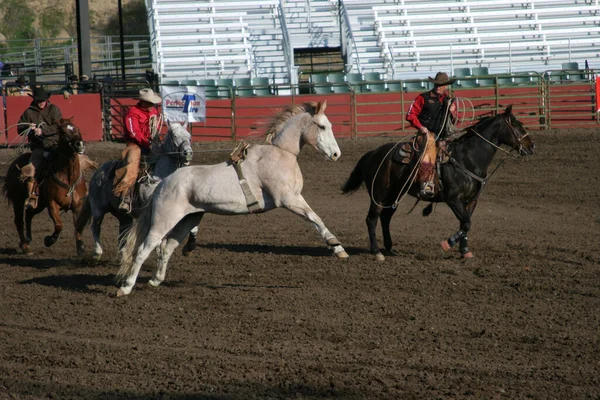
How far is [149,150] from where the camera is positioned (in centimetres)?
895

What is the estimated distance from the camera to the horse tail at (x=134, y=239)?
25.4 ft

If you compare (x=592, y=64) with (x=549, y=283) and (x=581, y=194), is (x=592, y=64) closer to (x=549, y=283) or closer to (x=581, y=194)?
(x=581, y=194)

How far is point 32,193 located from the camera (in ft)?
33.8

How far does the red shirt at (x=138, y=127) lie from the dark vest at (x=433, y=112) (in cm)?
340

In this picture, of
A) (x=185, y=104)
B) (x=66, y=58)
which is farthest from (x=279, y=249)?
(x=66, y=58)

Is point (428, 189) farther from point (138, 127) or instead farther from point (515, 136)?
point (138, 127)

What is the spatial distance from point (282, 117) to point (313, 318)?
2.27 metres

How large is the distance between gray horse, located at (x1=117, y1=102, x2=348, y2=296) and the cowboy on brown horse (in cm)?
298

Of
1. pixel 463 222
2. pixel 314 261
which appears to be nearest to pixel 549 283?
pixel 463 222

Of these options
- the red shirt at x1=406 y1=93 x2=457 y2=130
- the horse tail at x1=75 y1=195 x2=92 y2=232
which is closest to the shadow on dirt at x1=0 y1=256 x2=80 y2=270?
the horse tail at x1=75 y1=195 x2=92 y2=232

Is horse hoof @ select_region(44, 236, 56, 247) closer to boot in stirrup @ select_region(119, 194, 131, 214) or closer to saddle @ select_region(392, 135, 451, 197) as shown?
boot in stirrup @ select_region(119, 194, 131, 214)

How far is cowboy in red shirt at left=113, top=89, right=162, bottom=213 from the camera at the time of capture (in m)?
8.61

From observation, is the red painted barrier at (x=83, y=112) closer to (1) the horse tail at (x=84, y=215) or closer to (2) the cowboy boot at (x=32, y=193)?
(2) the cowboy boot at (x=32, y=193)

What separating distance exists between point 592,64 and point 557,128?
22.7 ft
